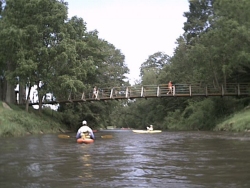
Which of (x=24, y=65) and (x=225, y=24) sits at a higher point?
(x=225, y=24)

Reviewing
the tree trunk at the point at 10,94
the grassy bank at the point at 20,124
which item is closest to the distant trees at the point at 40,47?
the tree trunk at the point at 10,94

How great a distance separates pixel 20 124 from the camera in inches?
1123

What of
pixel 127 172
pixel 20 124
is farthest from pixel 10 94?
pixel 127 172

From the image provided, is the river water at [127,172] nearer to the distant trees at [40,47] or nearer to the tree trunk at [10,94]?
the distant trees at [40,47]

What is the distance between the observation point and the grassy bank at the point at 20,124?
996 inches

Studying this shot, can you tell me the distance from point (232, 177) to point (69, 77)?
26.9 metres

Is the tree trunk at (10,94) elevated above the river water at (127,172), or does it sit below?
above

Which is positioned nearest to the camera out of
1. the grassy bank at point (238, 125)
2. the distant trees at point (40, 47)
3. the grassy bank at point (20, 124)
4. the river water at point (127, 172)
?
the river water at point (127, 172)

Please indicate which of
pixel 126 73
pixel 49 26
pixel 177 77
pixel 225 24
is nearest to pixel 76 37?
pixel 49 26

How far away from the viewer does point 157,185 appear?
6.92 m

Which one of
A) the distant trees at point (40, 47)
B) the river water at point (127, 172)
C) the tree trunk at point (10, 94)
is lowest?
the river water at point (127, 172)

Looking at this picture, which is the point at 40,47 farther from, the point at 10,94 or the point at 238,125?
the point at 238,125

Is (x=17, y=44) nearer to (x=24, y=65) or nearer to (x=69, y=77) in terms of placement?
(x=24, y=65)

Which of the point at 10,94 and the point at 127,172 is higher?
the point at 10,94
